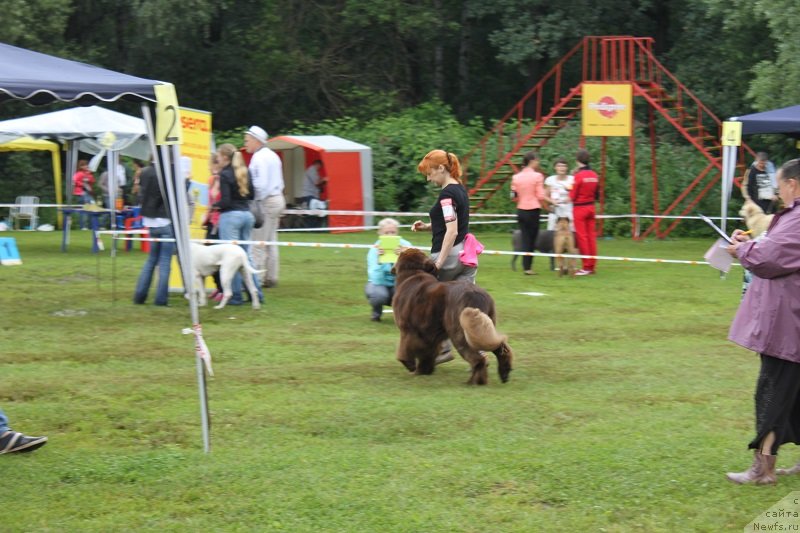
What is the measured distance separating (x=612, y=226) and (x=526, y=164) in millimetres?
8912

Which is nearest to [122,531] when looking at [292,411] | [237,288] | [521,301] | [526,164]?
[292,411]

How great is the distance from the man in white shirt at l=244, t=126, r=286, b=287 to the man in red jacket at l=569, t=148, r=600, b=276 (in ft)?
15.0

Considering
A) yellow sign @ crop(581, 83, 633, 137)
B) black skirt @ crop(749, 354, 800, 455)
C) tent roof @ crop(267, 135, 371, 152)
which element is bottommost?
black skirt @ crop(749, 354, 800, 455)

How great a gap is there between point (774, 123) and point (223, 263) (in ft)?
19.8

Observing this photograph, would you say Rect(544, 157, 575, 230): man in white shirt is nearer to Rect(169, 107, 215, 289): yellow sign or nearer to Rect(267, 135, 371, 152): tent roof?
Rect(169, 107, 215, 289): yellow sign

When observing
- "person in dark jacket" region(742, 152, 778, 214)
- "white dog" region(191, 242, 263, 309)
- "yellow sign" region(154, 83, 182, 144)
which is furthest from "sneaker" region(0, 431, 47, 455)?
"person in dark jacket" region(742, 152, 778, 214)

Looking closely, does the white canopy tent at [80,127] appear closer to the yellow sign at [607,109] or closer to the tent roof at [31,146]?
the tent roof at [31,146]

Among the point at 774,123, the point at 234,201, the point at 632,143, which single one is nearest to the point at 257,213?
the point at 234,201

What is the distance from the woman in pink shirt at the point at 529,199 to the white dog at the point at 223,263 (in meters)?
5.00

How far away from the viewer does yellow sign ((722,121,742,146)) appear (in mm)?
12262

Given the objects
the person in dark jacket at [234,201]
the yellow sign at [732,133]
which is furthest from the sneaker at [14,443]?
the yellow sign at [732,133]

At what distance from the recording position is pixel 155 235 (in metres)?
12.4

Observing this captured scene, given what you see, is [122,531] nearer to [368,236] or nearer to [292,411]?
[292,411]

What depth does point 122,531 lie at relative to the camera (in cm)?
507
